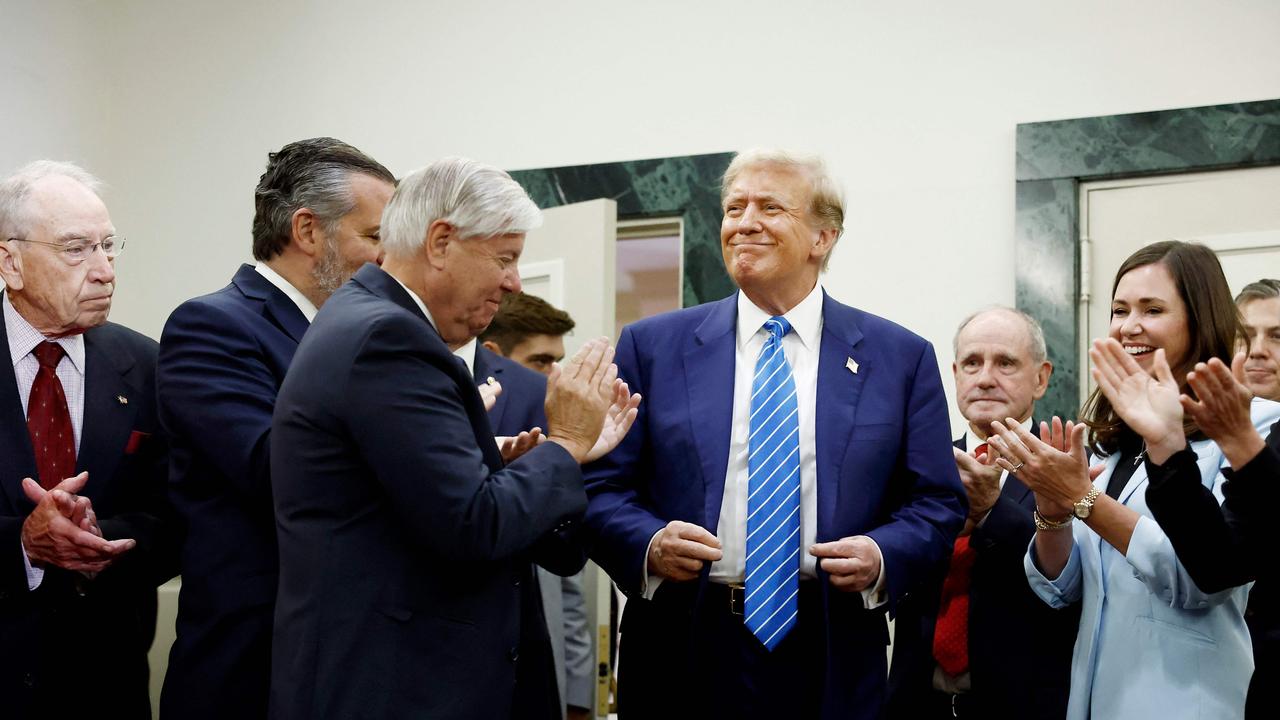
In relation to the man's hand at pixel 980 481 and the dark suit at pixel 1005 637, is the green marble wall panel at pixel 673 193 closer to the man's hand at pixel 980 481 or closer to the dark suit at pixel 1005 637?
the man's hand at pixel 980 481

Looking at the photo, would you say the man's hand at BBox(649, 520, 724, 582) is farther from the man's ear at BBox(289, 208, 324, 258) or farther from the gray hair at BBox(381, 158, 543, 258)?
the man's ear at BBox(289, 208, 324, 258)

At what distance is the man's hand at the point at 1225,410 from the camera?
198 centimetres

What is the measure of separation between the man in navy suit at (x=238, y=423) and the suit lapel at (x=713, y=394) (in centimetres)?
70

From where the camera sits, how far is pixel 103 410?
2490mm

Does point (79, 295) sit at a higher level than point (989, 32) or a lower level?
lower

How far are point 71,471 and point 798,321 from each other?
1518 millimetres

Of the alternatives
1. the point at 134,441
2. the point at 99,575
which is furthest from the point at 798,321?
the point at 99,575

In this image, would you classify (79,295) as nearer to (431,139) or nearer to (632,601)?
(632,601)

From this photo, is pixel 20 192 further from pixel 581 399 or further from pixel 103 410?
pixel 581 399

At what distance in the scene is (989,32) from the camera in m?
4.09

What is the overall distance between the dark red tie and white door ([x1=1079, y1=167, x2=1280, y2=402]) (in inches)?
116

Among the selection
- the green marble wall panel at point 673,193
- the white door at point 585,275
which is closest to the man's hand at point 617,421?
the white door at point 585,275

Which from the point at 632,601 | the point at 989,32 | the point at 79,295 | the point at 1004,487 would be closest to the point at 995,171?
the point at 989,32

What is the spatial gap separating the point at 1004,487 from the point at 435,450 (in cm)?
158
